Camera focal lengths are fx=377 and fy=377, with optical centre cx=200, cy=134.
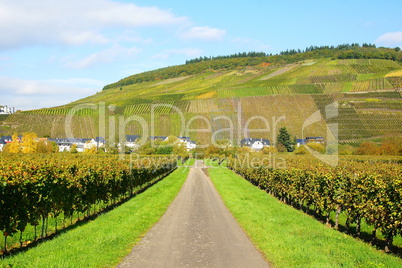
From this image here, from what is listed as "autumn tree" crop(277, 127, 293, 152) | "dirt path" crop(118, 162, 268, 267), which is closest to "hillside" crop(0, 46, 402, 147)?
"autumn tree" crop(277, 127, 293, 152)

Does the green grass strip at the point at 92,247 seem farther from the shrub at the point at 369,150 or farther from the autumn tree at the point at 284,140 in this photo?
the autumn tree at the point at 284,140

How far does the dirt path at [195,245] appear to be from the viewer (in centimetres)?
1005

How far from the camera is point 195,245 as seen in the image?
473 inches

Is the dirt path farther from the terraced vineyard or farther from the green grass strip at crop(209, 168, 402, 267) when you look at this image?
the terraced vineyard

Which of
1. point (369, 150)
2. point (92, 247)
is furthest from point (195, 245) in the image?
point (369, 150)

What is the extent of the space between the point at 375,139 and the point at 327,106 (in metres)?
29.4

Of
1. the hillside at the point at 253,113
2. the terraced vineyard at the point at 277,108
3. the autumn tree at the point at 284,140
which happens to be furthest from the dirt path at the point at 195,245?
the hillside at the point at 253,113

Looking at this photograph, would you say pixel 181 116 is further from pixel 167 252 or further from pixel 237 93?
pixel 167 252

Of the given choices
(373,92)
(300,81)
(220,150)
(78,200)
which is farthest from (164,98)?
(78,200)

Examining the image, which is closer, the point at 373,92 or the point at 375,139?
the point at 375,139

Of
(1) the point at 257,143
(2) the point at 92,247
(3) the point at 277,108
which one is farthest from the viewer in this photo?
(3) the point at 277,108

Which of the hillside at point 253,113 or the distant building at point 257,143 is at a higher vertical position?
the hillside at point 253,113

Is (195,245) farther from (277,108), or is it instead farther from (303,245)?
(277,108)

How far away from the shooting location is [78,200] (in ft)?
57.7
